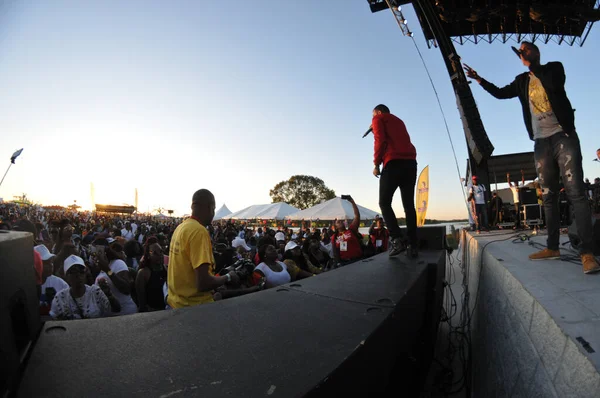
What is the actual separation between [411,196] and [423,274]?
4.22ft

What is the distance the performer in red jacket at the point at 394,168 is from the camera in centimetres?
320

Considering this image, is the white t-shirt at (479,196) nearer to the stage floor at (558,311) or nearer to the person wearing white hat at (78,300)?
the stage floor at (558,311)

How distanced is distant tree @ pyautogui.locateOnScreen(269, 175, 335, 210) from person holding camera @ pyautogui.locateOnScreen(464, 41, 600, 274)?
48399 millimetres

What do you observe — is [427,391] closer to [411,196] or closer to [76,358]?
[411,196]

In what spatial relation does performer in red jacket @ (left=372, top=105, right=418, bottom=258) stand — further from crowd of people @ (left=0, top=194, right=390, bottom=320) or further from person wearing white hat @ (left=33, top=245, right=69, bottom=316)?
person wearing white hat @ (left=33, top=245, right=69, bottom=316)

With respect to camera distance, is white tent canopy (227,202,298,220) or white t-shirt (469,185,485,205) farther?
white tent canopy (227,202,298,220)

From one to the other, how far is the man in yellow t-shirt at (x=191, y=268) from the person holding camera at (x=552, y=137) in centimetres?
247

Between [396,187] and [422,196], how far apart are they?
395 inches

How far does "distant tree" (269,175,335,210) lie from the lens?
169 feet

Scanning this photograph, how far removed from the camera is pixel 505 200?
1478cm

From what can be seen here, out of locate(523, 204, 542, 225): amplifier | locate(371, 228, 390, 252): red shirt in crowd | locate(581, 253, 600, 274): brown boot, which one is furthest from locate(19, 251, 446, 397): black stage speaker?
locate(523, 204, 542, 225): amplifier

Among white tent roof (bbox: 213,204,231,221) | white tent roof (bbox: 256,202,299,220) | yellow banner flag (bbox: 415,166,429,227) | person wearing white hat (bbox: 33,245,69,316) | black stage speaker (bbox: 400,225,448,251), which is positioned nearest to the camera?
person wearing white hat (bbox: 33,245,69,316)

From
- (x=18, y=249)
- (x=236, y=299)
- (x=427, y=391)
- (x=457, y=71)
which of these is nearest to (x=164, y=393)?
(x=18, y=249)

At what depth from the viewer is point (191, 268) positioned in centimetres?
232
